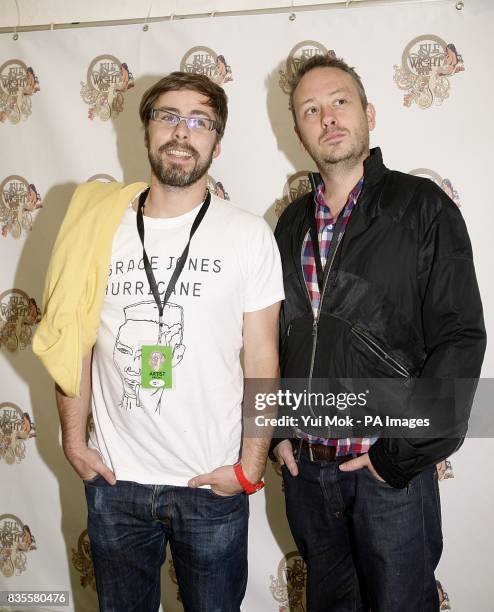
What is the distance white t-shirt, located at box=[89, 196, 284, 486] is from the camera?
160 centimetres

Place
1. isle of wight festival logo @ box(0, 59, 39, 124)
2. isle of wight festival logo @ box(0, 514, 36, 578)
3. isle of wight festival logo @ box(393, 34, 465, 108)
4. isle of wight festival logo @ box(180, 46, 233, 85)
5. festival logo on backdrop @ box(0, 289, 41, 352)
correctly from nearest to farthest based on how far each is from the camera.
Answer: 1. isle of wight festival logo @ box(393, 34, 465, 108)
2. isle of wight festival logo @ box(180, 46, 233, 85)
3. isle of wight festival logo @ box(0, 59, 39, 124)
4. festival logo on backdrop @ box(0, 289, 41, 352)
5. isle of wight festival logo @ box(0, 514, 36, 578)

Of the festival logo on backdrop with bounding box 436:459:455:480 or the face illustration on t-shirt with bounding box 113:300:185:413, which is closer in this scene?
the face illustration on t-shirt with bounding box 113:300:185:413

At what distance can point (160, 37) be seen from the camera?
2199mm

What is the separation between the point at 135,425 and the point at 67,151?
1243 millimetres

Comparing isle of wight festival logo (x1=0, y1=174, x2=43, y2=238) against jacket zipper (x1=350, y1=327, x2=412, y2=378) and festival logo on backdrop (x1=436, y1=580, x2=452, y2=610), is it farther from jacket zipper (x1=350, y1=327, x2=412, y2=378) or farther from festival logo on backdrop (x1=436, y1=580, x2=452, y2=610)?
festival logo on backdrop (x1=436, y1=580, x2=452, y2=610)

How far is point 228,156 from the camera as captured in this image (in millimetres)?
2213

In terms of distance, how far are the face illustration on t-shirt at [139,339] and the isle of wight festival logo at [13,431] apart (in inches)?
42.7

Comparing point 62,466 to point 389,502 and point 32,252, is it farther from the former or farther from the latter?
point 389,502

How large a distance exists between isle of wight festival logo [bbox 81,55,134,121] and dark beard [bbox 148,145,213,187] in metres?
0.75

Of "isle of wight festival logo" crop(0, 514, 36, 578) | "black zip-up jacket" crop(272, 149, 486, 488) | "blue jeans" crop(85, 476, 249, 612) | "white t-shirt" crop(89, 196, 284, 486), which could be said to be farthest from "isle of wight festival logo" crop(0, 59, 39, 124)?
"isle of wight festival logo" crop(0, 514, 36, 578)

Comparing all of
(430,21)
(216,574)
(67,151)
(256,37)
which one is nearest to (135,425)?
(216,574)

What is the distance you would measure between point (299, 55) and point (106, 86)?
2.50 feet

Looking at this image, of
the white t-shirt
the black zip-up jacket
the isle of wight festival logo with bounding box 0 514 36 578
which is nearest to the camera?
the black zip-up jacket

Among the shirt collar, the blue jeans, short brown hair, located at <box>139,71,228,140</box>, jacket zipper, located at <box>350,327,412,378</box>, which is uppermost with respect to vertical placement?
short brown hair, located at <box>139,71,228,140</box>
